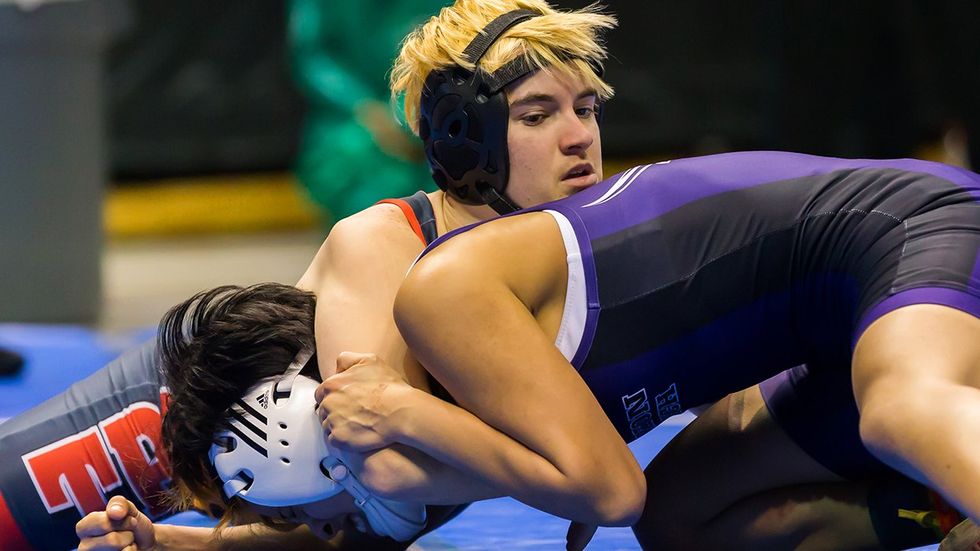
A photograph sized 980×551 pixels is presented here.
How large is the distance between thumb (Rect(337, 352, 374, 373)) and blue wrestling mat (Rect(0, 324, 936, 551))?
2.37ft

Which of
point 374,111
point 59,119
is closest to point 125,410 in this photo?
point 59,119

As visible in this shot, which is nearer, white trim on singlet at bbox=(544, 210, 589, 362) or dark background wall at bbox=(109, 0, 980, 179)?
white trim on singlet at bbox=(544, 210, 589, 362)

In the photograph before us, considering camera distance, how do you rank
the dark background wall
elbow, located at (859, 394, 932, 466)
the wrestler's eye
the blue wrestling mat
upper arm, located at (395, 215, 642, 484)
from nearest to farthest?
elbow, located at (859, 394, 932, 466) → upper arm, located at (395, 215, 642, 484) → the wrestler's eye → the blue wrestling mat → the dark background wall

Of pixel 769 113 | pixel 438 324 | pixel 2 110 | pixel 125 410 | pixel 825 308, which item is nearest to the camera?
pixel 438 324

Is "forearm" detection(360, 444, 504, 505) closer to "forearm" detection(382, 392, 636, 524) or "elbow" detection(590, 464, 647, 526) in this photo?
"forearm" detection(382, 392, 636, 524)

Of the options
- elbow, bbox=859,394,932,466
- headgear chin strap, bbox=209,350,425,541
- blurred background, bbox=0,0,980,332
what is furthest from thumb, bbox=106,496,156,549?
blurred background, bbox=0,0,980,332

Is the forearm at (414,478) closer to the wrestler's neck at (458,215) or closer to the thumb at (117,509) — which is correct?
the thumb at (117,509)

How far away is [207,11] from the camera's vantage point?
26.0ft

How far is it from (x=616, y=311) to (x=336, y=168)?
471 cm

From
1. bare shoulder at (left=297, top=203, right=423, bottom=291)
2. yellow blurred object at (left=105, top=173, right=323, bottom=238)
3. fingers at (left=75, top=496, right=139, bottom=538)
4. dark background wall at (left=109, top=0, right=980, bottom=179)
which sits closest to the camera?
fingers at (left=75, top=496, right=139, bottom=538)

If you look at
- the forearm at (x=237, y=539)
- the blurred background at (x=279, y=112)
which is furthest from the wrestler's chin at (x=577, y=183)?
the blurred background at (x=279, y=112)

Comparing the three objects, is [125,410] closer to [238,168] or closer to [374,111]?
[374,111]

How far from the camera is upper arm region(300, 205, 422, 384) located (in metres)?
2.65

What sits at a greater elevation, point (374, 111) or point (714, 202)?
point (714, 202)
